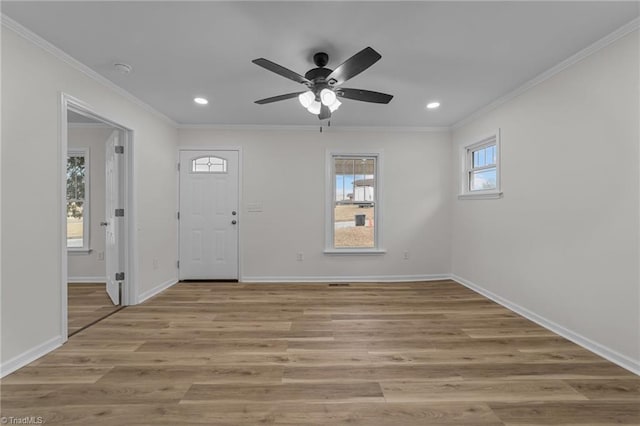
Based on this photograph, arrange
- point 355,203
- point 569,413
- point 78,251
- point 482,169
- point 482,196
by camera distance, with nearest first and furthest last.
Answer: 1. point 569,413
2. point 482,196
3. point 482,169
4. point 78,251
5. point 355,203

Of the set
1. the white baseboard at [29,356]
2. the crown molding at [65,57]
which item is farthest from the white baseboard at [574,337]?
the crown molding at [65,57]

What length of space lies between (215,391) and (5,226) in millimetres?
1844

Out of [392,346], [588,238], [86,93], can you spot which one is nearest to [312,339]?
[392,346]

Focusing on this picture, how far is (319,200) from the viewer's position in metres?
4.52

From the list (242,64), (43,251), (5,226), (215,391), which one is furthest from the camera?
(242,64)

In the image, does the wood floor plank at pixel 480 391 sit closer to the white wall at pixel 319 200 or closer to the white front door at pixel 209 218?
the white wall at pixel 319 200

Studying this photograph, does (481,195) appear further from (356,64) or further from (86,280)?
(86,280)

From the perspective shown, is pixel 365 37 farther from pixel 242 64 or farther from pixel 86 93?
pixel 86 93

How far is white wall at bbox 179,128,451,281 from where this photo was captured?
4.47 metres

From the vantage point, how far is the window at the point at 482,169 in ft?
11.6

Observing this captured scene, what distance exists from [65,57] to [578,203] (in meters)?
4.57

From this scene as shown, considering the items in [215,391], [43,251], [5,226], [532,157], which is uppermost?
[532,157]

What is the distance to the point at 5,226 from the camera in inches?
76.8

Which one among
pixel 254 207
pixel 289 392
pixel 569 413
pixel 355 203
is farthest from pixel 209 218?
pixel 569 413
